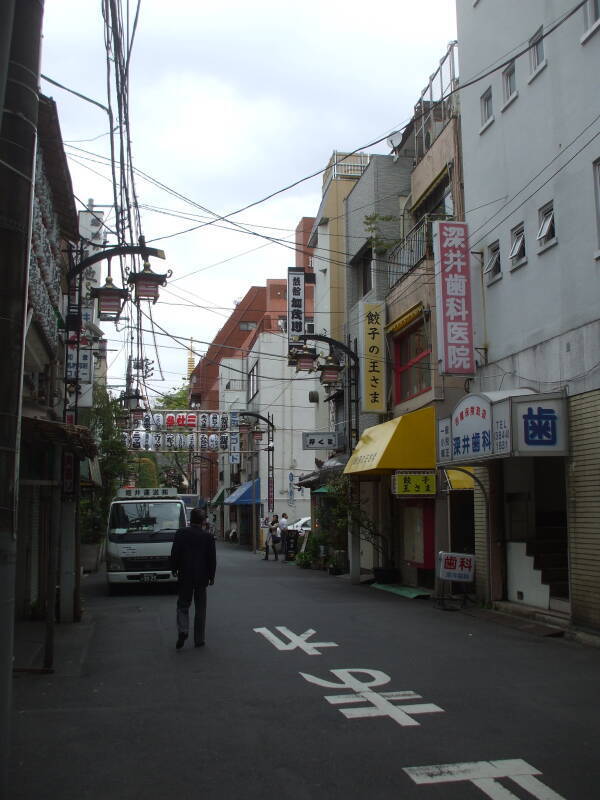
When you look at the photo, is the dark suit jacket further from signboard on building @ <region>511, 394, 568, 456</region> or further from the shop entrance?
the shop entrance

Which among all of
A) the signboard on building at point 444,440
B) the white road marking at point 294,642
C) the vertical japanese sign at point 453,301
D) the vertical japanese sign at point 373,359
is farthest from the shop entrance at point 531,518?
the vertical japanese sign at point 373,359

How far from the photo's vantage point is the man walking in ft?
36.3

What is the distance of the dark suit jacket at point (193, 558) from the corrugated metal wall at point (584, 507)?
550 centimetres

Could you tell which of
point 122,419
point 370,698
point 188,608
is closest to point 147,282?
point 188,608

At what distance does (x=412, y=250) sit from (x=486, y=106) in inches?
208

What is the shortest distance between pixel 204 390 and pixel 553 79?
72.3 meters

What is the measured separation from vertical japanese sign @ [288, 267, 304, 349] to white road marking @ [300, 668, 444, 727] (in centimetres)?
1828

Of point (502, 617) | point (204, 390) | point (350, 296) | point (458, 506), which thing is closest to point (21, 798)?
point (502, 617)

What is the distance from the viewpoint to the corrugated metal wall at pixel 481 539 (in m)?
15.6

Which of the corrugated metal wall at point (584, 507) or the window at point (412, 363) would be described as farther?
the window at point (412, 363)

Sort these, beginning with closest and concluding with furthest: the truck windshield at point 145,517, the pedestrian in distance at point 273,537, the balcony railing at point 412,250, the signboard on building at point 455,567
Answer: the signboard on building at point 455,567 < the truck windshield at point 145,517 < the balcony railing at point 412,250 < the pedestrian in distance at point 273,537

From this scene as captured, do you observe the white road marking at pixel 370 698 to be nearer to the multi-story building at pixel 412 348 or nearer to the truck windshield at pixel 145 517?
the multi-story building at pixel 412 348

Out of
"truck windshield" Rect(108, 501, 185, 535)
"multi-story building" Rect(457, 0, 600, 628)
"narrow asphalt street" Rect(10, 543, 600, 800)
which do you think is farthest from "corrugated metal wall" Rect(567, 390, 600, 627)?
"truck windshield" Rect(108, 501, 185, 535)

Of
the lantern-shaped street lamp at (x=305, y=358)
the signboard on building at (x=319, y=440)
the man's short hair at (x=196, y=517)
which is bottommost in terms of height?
the man's short hair at (x=196, y=517)
